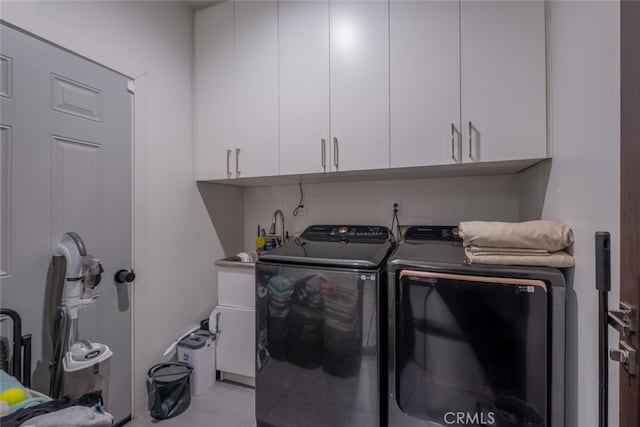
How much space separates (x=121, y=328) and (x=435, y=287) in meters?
1.78

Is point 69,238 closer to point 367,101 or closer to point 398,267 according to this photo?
point 398,267

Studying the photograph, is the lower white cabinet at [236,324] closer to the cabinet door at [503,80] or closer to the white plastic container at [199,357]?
the white plastic container at [199,357]

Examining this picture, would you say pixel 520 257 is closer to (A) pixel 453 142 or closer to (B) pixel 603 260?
(B) pixel 603 260

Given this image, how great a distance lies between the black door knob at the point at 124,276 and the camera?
1712 millimetres

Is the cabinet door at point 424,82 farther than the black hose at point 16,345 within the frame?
Yes

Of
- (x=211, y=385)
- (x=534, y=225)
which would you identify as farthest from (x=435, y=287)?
(x=211, y=385)

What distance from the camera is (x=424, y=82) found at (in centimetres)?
157

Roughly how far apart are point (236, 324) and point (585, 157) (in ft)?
6.87

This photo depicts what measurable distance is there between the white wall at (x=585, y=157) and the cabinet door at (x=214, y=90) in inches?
71.8

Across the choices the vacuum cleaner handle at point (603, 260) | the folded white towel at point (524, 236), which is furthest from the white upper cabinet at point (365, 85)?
the vacuum cleaner handle at point (603, 260)

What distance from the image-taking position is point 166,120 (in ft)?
6.48

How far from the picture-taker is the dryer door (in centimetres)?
112

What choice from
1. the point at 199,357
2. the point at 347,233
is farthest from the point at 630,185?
the point at 199,357

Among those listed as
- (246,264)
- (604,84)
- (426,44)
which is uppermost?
(426,44)
